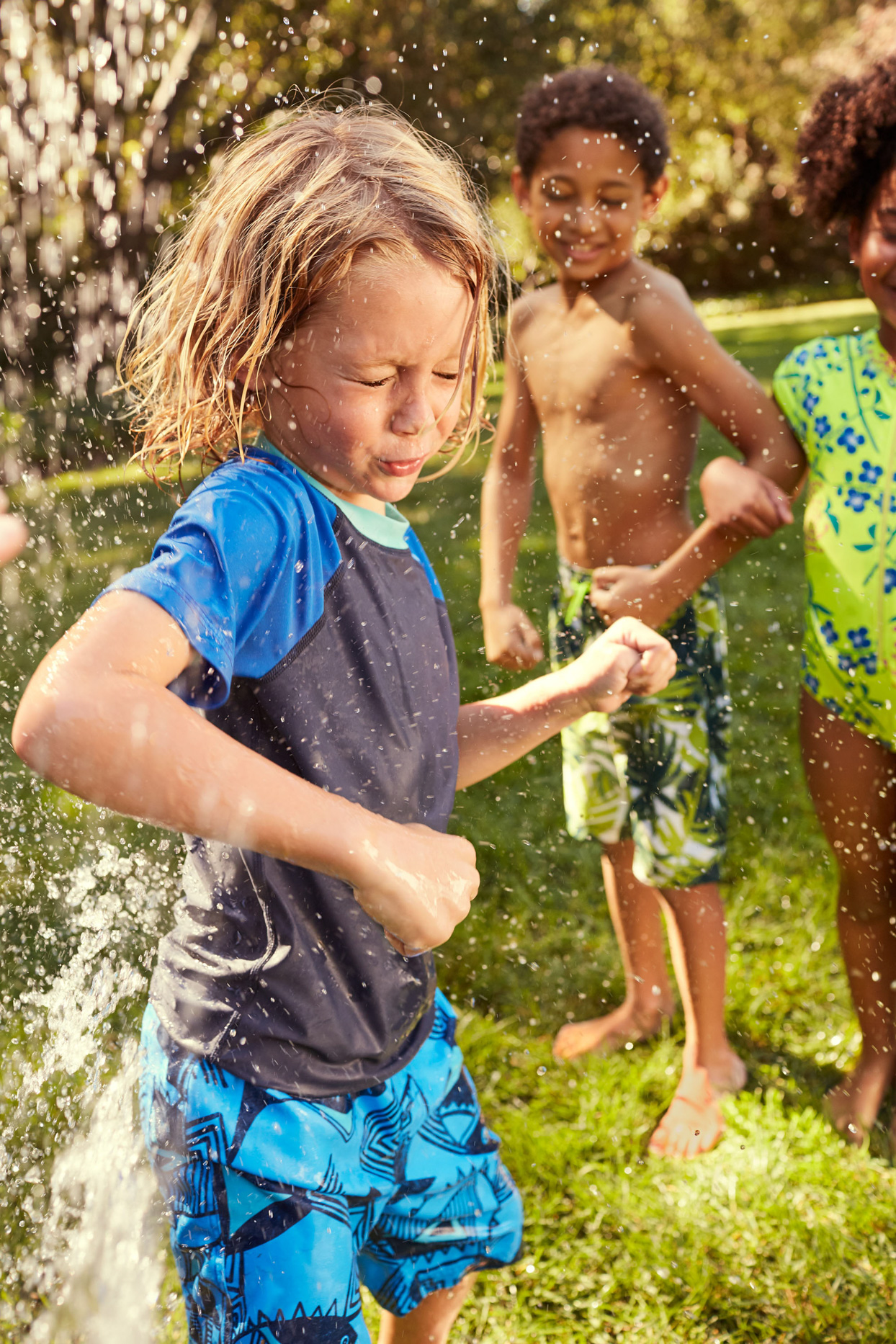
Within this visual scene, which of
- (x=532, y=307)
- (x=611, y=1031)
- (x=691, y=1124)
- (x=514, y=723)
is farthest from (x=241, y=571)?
(x=611, y=1031)

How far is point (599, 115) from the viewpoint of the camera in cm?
231

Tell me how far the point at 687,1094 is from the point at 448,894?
5.21 feet

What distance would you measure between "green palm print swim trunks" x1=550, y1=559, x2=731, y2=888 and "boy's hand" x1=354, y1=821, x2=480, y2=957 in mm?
1249

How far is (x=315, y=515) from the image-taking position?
1.24 metres

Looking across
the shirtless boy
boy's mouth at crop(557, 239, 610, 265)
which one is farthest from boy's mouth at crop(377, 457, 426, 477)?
boy's mouth at crop(557, 239, 610, 265)

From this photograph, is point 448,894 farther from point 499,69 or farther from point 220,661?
point 499,69

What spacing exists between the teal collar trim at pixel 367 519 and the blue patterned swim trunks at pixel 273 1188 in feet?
2.14

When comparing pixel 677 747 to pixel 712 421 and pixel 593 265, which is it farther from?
pixel 593 265

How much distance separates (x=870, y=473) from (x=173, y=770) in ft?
5.06

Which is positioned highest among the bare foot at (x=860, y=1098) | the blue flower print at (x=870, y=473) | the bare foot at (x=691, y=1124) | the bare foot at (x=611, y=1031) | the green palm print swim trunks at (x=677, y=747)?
the blue flower print at (x=870, y=473)

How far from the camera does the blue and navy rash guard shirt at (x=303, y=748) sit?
3.76 ft

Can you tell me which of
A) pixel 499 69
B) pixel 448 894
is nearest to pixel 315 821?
pixel 448 894

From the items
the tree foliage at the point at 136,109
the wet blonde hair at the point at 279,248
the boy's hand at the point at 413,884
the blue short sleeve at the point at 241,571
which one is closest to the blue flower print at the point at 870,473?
the wet blonde hair at the point at 279,248

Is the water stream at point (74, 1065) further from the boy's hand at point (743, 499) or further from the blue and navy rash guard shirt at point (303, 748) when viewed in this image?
the boy's hand at point (743, 499)
